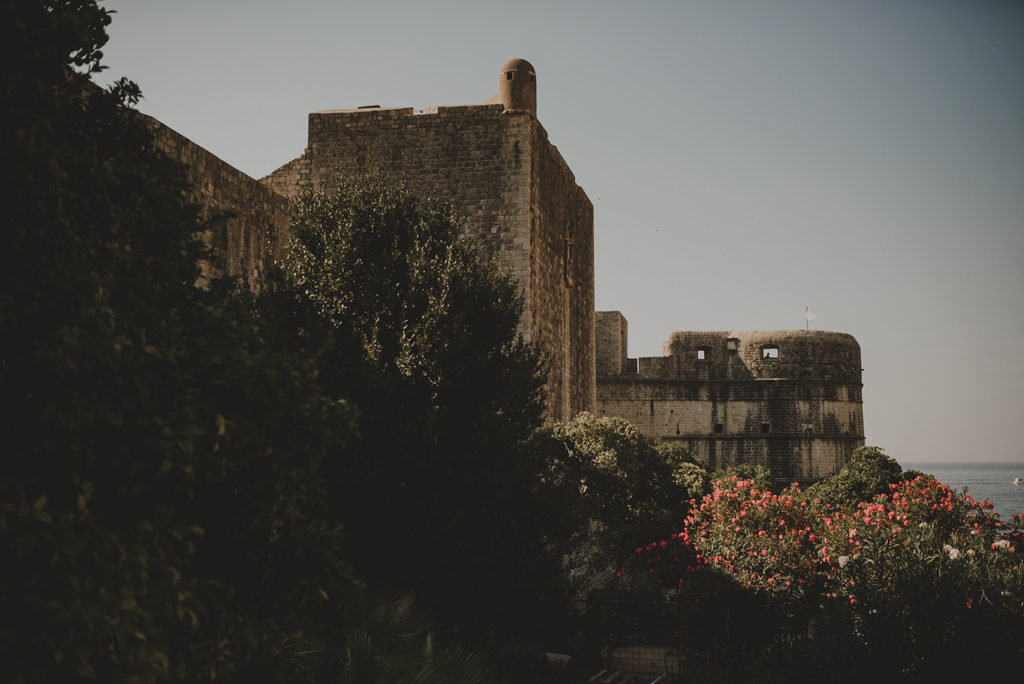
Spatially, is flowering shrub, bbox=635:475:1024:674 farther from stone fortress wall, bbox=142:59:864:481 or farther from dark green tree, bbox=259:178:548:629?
stone fortress wall, bbox=142:59:864:481

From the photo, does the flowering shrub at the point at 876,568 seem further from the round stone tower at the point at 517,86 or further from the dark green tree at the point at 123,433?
the round stone tower at the point at 517,86

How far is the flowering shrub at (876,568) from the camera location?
7.78 m

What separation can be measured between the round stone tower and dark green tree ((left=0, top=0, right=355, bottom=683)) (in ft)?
38.4

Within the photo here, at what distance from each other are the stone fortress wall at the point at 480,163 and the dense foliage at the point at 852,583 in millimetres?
4774

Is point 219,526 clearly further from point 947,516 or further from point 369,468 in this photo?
point 947,516

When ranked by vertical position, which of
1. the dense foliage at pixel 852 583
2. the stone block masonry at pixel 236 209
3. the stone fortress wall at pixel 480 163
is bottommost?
the dense foliage at pixel 852 583

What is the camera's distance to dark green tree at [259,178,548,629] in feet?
27.3

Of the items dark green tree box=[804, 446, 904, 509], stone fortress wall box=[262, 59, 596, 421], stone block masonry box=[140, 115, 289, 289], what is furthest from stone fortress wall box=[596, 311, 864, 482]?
Answer: stone block masonry box=[140, 115, 289, 289]

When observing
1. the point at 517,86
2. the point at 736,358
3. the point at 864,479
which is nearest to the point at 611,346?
the point at 736,358

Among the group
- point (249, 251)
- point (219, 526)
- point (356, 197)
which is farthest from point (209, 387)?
point (249, 251)

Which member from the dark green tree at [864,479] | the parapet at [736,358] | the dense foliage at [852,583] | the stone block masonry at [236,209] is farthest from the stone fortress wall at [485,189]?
the parapet at [736,358]

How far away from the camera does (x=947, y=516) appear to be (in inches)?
455

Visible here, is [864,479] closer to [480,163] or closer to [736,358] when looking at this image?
[480,163]

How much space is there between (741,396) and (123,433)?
33.5 m
